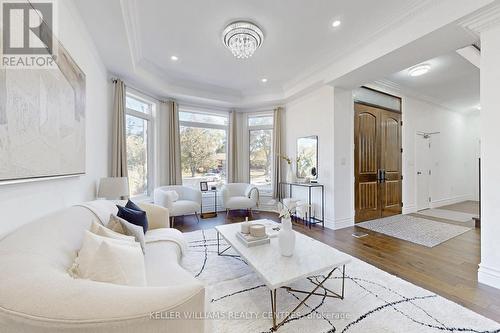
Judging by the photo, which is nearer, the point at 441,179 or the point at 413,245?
the point at 413,245

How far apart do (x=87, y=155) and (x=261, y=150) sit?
3.80 meters

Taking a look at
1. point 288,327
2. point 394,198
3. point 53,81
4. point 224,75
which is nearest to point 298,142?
point 224,75

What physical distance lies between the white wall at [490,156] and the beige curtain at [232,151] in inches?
167

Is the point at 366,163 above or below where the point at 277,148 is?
below

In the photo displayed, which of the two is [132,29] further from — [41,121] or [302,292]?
[302,292]

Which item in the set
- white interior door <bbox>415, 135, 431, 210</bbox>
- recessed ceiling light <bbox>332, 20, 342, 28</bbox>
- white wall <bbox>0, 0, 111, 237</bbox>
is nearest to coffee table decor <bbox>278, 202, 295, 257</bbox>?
white wall <bbox>0, 0, 111, 237</bbox>

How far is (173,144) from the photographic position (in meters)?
4.59

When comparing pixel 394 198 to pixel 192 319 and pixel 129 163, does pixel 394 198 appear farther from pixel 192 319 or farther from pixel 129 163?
pixel 129 163

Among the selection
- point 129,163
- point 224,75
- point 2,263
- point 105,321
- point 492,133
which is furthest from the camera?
point 224,75

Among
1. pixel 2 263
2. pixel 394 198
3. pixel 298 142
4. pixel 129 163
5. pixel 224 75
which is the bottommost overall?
pixel 394 198

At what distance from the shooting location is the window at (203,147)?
505cm

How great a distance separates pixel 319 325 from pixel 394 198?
4265 millimetres

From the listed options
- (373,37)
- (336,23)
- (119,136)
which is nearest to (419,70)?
(373,37)

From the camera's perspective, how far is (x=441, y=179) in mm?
5660
